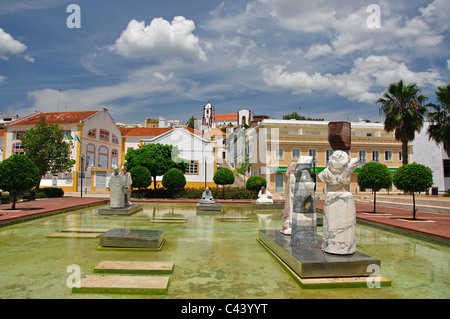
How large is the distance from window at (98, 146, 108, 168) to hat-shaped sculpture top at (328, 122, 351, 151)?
122 feet

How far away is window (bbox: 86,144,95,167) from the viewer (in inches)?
1390

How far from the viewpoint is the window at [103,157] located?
3828 centimetres

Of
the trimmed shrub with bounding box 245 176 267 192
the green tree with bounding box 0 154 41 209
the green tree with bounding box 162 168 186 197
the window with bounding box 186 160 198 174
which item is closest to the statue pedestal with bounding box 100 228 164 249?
the green tree with bounding box 0 154 41 209

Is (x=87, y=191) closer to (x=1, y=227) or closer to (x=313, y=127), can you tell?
(x=1, y=227)

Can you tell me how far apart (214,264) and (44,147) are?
23113 mm

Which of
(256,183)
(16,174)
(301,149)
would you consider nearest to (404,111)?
(301,149)

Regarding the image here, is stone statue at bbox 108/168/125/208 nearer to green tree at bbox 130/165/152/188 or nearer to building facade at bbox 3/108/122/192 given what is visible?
green tree at bbox 130/165/152/188

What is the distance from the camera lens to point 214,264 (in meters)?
6.05

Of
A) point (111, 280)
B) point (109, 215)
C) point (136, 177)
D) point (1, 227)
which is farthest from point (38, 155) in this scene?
point (111, 280)

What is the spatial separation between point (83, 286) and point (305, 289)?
3467 mm

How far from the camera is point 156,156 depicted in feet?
82.9

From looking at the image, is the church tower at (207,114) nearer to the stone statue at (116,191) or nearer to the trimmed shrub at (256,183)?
the trimmed shrub at (256,183)

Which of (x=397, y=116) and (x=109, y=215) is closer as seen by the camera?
(x=109, y=215)

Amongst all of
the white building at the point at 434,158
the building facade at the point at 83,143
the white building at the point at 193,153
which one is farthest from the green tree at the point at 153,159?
the white building at the point at 434,158
